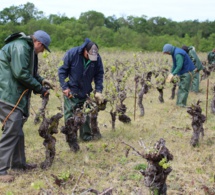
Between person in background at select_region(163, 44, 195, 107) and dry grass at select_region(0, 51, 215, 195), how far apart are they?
1.37m

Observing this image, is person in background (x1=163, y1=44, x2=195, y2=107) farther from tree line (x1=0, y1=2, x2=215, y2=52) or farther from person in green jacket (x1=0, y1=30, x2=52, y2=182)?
tree line (x1=0, y1=2, x2=215, y2=52)

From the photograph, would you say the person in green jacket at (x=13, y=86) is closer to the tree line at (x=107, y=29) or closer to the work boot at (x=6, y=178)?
the work boot at (x=6, y=178)

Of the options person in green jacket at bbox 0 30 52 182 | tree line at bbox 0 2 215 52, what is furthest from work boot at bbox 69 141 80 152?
tree line at bbox 0 2 215 52

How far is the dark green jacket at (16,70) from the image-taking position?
4383 millimetres

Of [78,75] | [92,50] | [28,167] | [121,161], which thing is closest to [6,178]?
[28,167]

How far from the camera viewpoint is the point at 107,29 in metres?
40.6

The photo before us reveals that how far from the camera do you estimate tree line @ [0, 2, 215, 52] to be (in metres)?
34.3

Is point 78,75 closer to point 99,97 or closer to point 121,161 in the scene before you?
point 99,97

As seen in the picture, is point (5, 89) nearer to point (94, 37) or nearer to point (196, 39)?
point (94, 37)

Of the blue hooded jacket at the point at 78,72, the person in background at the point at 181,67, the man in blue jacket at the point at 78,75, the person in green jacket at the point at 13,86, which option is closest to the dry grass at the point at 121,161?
the person in green jacket at the point at 13,86

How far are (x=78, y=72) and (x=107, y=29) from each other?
35.5 metres

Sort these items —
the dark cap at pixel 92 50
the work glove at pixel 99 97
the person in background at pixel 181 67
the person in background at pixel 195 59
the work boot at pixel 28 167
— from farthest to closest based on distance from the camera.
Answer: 1. the person in background at pixel 195 59
2. the person in background at pixel 181 67
3. the work glove at pixel 99 97
4. the dark cap at pixel 92 50
5. the work boot at pixel 28 167

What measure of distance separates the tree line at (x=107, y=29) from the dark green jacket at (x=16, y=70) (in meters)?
25.2

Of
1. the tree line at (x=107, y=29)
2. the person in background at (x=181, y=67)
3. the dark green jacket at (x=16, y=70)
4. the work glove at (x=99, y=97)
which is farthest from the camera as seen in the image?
the tree line at (x=107, y=29)
